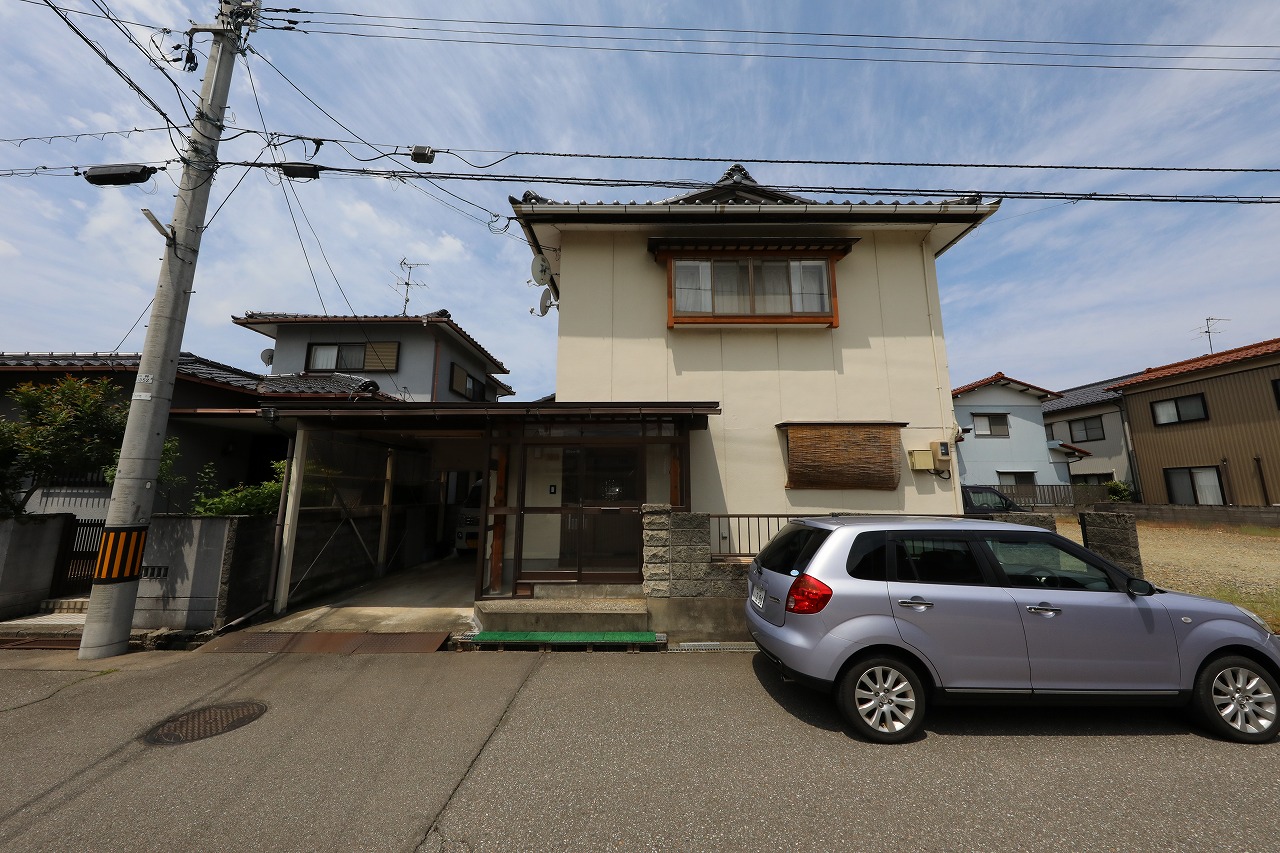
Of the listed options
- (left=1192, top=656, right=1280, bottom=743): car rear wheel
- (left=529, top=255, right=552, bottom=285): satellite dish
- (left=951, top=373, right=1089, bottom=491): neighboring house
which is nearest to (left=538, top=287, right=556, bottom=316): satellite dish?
(left=529, top=255, right=552, bottom=285): satellite dish

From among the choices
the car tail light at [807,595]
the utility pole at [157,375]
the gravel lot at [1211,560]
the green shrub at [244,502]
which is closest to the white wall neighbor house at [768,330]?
the gravel lot at [1211,560]

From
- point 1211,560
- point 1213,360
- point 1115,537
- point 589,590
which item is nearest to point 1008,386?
point 1213,360

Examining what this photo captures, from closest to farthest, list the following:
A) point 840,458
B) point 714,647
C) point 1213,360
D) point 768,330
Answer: point 714,647 → point 840,458 → point 768,330 → point 1213,360

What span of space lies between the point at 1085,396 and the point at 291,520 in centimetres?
3123

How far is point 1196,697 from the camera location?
366 cm

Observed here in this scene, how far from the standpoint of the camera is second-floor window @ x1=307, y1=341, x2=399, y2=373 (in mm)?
13945

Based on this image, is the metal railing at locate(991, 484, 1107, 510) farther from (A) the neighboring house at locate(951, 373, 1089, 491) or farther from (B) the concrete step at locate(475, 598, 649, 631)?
(B) the concrete step at locate(475, 598, 649, 631)

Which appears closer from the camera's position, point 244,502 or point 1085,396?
point 244,502

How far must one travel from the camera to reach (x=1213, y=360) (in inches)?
635

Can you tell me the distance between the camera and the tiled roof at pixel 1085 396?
21.3 meters

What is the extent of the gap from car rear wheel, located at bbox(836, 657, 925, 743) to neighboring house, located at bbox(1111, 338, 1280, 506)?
20.7 meters

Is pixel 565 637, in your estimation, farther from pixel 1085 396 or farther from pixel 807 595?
pixel 1085 396

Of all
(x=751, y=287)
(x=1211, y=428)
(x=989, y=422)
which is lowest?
(x=1211, y=428)

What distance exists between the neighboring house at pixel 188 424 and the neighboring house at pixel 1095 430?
28517mm
